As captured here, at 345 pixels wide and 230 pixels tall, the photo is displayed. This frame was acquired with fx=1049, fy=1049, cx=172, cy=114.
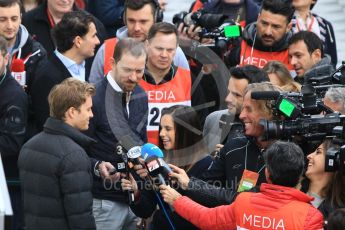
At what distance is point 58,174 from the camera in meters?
7.34

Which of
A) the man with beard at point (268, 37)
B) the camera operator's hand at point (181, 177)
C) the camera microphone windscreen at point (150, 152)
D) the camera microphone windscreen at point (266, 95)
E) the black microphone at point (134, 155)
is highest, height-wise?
the man with beard at point (268, 37)

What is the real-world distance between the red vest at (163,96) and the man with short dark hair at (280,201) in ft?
8.27

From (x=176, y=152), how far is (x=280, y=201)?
165cm

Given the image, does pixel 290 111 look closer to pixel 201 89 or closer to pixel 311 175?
pixel 311 175

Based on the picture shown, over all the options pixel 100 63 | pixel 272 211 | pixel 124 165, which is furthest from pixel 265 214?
pixel 100 63

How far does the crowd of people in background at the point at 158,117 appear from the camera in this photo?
7008 millimetres

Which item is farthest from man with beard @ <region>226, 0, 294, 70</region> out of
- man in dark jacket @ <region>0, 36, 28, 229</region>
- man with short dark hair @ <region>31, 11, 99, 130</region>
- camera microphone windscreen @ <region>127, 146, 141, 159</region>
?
camera microphone windscreen @ <region>127, 146, 141, 159</region>

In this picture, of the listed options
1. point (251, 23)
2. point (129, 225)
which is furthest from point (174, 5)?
point (129, 225)

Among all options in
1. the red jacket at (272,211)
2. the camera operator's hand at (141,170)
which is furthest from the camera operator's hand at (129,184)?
the red jacket at (272,211)

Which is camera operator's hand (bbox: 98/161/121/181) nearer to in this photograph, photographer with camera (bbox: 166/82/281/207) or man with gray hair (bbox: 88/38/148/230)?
man with gray hair (bbox: 88/38/148/230)

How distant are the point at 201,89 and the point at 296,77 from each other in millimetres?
889

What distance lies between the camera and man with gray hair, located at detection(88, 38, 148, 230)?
27.7ft

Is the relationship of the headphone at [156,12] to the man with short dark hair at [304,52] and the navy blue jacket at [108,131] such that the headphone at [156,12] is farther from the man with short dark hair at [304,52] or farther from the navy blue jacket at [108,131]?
the navy blue jacket at [108,131]

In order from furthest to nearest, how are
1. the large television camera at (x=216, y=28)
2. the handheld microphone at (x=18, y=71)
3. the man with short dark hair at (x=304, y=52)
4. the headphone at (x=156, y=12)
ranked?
the headphone at (x=156, y=12), the large television camera at (x=216, y=28), the man with short dark hair at (x=304, y=52), the handheld microphone at (x=18, y=71)
